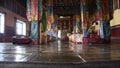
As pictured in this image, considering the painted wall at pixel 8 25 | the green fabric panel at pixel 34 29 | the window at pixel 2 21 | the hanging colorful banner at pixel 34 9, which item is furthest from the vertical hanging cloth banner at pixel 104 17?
the window at pixel 2 21

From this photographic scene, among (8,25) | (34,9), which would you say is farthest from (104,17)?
(8,25)

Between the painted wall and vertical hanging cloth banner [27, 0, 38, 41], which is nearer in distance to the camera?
vertical hanging cloth banner [27, 0, 38, 41]

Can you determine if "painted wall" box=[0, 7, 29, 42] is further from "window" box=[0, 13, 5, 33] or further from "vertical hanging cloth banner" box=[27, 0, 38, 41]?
"vertical hanging cloth banner" box=[27, 0, 38, 41]

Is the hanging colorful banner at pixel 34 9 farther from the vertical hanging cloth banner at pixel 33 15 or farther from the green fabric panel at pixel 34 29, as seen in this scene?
the green fabric panel at pixel 34 29

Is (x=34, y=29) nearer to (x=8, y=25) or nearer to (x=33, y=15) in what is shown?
(x=33, y=15)

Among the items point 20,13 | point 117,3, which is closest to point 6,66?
point 117,3

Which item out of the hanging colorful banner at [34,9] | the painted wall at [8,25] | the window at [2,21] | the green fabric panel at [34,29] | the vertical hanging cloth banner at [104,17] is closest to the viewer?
the hanging colorful banner at [34,9]

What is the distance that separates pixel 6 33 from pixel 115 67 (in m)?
21.8

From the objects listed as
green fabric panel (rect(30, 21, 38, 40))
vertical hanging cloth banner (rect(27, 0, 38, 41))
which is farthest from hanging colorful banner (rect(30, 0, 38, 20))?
green fabric panel (rect(30, 21, 38, 40))

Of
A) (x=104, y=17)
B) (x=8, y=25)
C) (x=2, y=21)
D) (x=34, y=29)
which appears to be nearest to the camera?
(x=34, y=29)

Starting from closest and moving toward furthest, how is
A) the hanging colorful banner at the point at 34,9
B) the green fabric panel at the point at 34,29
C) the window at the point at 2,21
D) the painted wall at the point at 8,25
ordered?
the hanging colorful banner at the point at 34,9, the green fabric panel at the point at 34,29, the window at the point at 2,21, the painted wall at the point at 8,25

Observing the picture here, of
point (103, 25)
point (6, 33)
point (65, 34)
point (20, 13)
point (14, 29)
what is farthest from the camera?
point (65, 34)

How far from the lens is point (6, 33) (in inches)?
968

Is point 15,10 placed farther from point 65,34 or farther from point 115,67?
point 115,67
